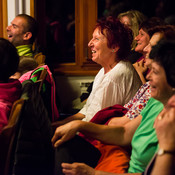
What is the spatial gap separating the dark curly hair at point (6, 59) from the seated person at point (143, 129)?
0.39 meters

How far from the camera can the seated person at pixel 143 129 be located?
4.08 ft

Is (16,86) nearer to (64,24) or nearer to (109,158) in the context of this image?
(109,158)

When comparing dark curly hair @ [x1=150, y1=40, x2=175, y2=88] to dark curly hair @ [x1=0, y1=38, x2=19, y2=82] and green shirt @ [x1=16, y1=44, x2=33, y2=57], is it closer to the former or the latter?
dark curly hair @ [x1=0, y1=38, x2=19, y2=82]

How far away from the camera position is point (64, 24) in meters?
A: 5.77

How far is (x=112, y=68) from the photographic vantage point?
7.73 feet

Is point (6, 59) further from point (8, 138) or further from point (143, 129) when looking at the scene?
point (143, 129)

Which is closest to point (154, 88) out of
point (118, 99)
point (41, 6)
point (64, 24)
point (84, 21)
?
point (118, 99)

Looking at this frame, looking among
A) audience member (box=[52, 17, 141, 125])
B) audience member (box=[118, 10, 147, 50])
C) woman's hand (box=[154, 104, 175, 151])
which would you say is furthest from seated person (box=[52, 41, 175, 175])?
audience member (box=[118, 10, 147, 50])

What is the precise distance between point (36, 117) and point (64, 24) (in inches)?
174

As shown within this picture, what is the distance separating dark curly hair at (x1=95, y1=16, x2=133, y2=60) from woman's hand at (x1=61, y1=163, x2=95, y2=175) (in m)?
1.10

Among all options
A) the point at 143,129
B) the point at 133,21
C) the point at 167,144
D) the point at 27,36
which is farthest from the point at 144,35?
the point at 167,144

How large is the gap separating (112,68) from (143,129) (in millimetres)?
974

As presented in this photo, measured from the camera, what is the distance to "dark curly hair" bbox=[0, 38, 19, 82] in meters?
1.56

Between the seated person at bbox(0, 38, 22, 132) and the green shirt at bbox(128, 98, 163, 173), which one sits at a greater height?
the seated person at bbox(0, 38, 22, 132)
